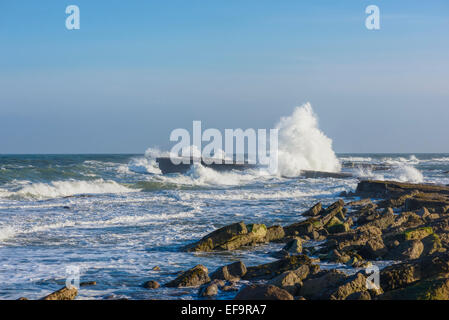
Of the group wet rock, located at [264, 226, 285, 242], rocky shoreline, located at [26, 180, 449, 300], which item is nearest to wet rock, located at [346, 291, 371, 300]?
rocky shoreline, located at [26, 180, 449, 300]

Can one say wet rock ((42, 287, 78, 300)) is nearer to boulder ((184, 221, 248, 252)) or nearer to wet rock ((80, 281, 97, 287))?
wet rock ((80, 281, 97, 287))

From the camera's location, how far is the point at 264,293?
5652 mm

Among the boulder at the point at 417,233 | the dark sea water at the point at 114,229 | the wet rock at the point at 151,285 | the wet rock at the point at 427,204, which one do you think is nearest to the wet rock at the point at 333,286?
the dark sea water at the point at 114,229

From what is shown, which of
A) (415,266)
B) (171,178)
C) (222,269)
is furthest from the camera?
(171,178)

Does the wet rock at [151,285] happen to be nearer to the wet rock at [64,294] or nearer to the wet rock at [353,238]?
the wet rock at [64,294]

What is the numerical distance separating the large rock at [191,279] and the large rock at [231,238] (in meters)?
2.50

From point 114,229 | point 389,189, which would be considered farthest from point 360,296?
point 389,189

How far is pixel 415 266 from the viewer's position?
6.54 metres

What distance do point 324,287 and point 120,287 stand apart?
8.93 feet

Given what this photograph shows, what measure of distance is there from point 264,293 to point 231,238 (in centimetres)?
443

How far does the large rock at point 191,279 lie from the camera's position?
22.8 feet

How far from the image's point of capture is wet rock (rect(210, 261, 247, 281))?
Answer: 23.8 feet

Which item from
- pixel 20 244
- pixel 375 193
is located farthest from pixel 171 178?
pixel 20 244

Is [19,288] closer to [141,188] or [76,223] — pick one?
[76,223]
